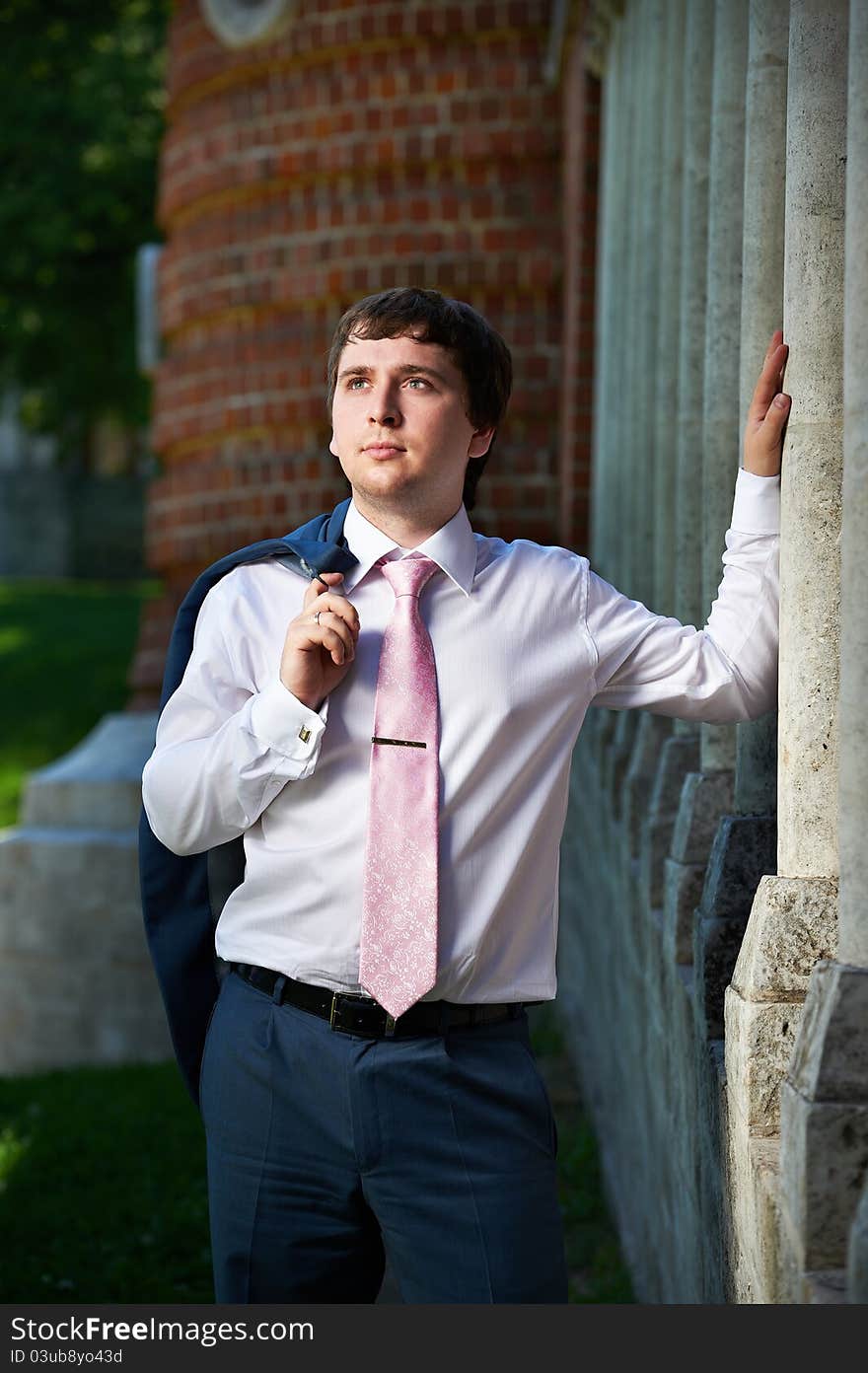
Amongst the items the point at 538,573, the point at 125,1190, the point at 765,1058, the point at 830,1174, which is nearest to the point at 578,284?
the point at 125,1190

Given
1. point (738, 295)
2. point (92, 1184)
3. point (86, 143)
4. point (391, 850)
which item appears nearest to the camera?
point (391, 850)

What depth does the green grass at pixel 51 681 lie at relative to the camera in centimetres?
1190

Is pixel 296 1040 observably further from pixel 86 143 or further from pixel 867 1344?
pixel 86 143

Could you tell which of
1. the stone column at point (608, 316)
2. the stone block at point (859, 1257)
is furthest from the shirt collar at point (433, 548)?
the stone column at point (608, 316)

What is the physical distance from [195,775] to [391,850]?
0.29m

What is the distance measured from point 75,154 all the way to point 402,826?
14409 mm

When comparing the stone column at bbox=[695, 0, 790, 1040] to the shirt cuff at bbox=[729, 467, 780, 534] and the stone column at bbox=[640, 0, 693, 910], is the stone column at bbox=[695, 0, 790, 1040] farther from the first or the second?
the stone column at bbox=[640, 0, 693, 910]

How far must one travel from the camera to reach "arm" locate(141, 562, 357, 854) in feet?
7.03

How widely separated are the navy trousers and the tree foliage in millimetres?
13880

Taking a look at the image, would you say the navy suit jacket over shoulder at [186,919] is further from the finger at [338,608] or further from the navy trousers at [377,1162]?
the finger at [338,608]

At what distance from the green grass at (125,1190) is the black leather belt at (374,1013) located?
185cm

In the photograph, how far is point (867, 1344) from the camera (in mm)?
1717

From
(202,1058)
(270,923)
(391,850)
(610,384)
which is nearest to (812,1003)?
(391,850)

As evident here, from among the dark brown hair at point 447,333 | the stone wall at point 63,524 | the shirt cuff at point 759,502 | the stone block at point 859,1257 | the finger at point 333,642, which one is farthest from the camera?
the stone wall at point 63,524
